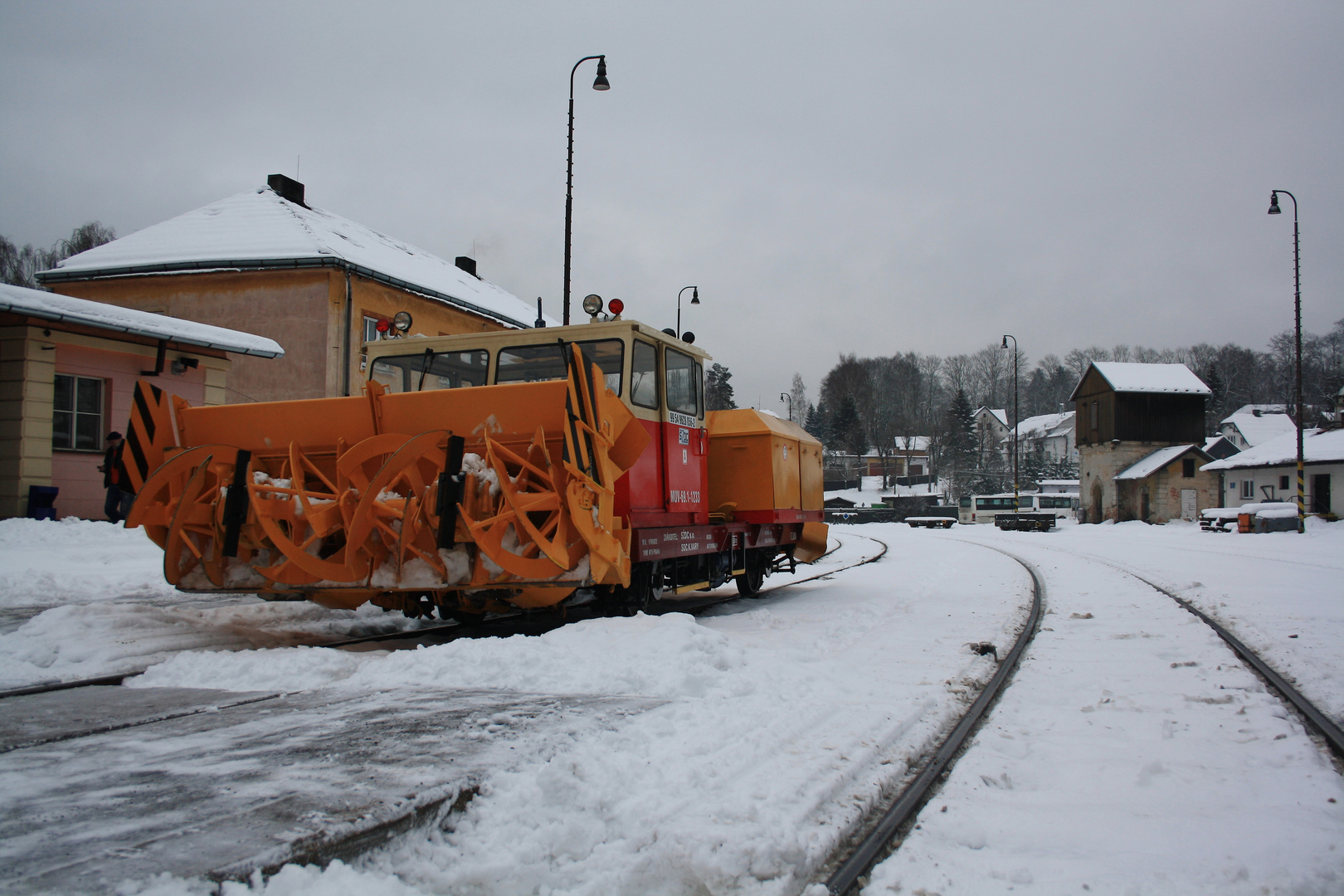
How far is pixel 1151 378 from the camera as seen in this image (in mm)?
48875

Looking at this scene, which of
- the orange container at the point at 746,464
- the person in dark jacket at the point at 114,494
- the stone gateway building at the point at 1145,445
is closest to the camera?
the orange container at the point at 746,464

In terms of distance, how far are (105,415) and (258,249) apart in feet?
24.3

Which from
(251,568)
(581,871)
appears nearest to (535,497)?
(251,568)

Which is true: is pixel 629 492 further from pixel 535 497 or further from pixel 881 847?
pixel 881 847

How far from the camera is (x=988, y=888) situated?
2762mm

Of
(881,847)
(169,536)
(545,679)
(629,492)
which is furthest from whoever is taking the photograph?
(629,492)

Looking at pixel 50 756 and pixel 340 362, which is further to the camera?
pixel 340 362

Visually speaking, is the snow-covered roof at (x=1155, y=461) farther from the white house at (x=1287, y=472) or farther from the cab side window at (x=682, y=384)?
the cab side window at (x=682, y=384)

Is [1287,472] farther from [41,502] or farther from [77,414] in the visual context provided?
[41,502]

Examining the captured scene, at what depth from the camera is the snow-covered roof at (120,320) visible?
12.8 meters

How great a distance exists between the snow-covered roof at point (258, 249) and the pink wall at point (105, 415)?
5843mm

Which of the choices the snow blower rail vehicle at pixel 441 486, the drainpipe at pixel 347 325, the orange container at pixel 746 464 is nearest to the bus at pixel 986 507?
the drainpipe at pixel 347 325

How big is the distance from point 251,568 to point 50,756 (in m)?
3.06

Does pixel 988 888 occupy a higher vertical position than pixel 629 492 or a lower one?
lower
